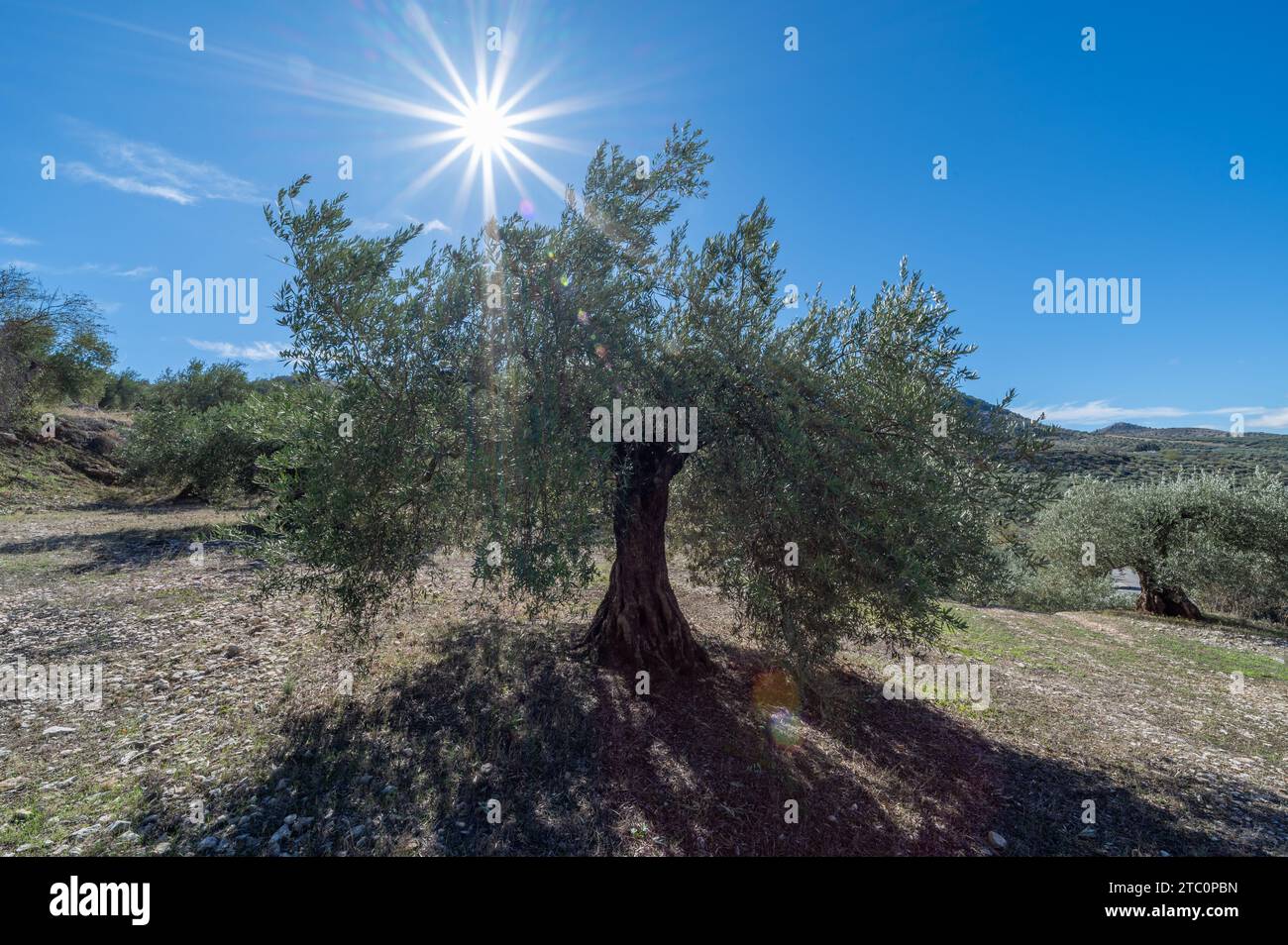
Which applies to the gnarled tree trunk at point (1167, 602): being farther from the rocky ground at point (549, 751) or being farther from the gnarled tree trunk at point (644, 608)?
the gnarled tree trunk at point (644, 608)

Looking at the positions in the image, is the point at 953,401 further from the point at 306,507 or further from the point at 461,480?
the point at 306,507

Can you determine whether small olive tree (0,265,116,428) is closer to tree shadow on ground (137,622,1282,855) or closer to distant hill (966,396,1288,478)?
tree shadow on ground (137,622,1282,855)

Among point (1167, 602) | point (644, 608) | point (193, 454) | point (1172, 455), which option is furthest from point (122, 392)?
point (1172, 455)

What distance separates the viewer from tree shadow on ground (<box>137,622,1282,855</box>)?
6.72 meters

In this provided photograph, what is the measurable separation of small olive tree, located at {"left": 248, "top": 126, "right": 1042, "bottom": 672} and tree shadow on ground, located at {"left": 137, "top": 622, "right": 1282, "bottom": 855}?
2116 mm

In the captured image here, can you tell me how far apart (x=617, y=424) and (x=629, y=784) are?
5.54 metres

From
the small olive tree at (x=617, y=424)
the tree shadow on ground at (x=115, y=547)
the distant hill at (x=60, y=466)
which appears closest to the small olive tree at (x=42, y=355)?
the distant hill at (x=60, y=466)

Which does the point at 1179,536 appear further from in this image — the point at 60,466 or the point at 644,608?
the point at 60,466

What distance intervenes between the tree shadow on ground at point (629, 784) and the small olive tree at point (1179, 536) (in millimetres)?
18659

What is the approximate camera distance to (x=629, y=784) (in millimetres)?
7914

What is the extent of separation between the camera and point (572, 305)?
8.51m

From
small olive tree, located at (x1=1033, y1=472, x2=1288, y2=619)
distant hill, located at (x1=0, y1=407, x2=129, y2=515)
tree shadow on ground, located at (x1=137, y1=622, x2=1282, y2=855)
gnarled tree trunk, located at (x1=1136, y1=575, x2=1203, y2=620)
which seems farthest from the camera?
distant hill, located at (x1=0, y1=407, x2=129, y2=515)

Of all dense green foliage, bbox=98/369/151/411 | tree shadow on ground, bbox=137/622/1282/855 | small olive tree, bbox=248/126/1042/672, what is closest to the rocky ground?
tree shadow on ground, bbox=137/622/1282/855

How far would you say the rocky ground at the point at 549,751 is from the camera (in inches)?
269
